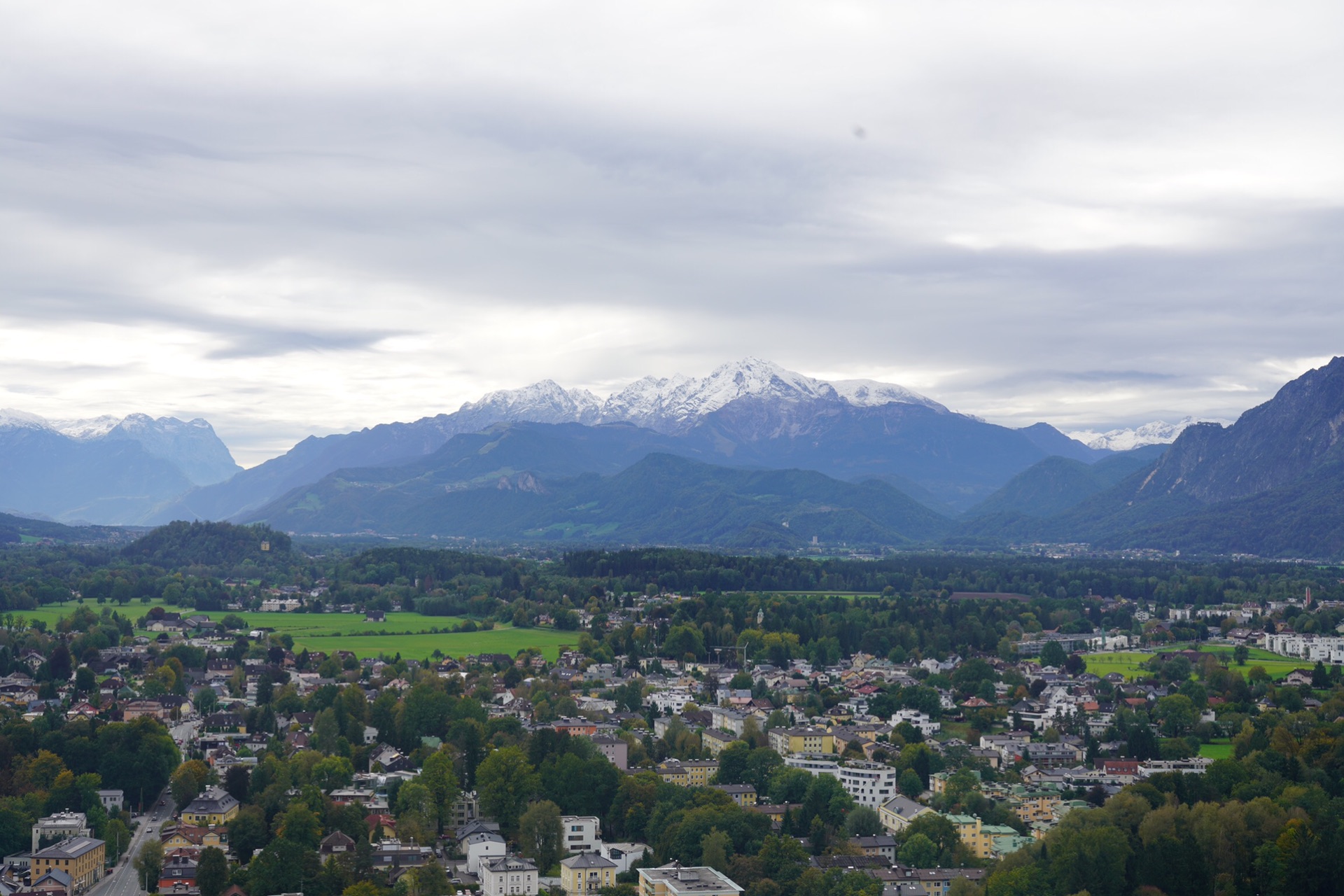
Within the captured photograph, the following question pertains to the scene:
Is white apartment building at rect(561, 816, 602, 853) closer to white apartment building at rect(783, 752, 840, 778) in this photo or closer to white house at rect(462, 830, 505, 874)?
white house at rect(462, 830, 505, 874)

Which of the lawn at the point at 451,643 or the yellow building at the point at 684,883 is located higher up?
the lawn at the point at 451,643

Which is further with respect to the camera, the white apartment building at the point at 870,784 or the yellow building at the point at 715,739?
the yellow building at the point at 715,739

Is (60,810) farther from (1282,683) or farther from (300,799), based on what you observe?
(1282,683)

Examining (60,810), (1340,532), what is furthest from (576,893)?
(1340,532)

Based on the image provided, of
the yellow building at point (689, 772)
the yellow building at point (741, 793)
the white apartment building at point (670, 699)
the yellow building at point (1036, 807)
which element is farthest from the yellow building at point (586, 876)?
the white apartment building at point (670, 699)

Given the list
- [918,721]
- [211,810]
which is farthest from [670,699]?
[211,810]

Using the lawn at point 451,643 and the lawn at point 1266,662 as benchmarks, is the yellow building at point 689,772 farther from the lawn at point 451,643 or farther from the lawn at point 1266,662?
the lawn at point 1266,662

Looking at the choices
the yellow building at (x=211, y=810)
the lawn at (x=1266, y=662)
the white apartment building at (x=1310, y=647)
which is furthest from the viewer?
the white apartment building at (x=1310, y=647)
